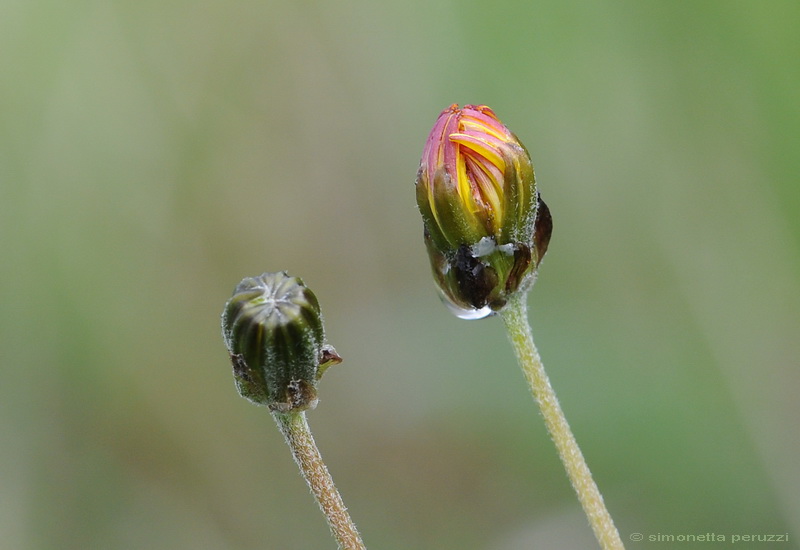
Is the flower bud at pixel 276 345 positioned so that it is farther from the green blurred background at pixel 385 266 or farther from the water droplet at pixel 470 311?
the green blurred background at pixel 385 266

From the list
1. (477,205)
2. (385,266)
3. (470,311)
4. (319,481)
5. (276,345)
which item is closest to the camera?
(319,481)

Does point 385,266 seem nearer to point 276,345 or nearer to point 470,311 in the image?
point 470,311

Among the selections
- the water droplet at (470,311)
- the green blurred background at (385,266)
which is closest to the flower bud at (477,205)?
the water droplet at (470,311)

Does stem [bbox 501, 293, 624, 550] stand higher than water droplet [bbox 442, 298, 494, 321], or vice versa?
water droplet [bbox 442, 298, 494, 321]

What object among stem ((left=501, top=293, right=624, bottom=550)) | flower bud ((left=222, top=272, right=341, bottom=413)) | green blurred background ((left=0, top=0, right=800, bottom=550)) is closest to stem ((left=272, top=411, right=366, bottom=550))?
flower bud ((left=222, top=272, right=341, bottom=413))

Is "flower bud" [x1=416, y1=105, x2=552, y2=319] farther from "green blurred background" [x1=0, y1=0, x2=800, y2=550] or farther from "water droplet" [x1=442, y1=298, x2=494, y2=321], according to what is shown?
"green blurred background" [x1=0, y1=0, x2=800, y2=550]

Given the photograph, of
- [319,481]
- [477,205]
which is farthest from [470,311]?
[319,481]
